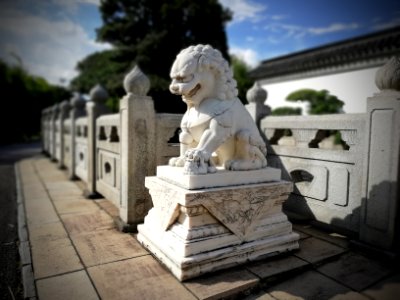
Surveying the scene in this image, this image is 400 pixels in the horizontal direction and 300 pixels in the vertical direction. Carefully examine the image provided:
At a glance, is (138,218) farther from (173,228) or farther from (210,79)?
(210,79)

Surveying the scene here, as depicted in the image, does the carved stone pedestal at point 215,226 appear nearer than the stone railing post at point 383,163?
Yes

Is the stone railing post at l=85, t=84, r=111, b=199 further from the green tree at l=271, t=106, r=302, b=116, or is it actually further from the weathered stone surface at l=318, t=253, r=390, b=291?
the green tree at l=271, t=106, r=302, b=116

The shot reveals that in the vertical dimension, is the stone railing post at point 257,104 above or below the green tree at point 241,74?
below

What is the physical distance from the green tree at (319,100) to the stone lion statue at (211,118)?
1074 centimetres

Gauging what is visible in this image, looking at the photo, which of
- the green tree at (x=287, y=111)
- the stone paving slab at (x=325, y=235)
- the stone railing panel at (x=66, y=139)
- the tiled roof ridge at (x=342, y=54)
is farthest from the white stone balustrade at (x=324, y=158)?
the tiled roof ridge at (x=342, y=54)

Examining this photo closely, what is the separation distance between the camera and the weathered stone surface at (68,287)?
229 centimetres

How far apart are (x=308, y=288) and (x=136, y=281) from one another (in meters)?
1.52

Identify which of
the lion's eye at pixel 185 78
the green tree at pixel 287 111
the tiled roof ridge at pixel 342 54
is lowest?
the lion's eye at pixel 185 78

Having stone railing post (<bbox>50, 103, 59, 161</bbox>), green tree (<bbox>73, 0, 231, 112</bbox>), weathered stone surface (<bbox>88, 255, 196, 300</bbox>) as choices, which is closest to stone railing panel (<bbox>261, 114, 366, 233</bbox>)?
weathered stone surface (<bbox>88, 255, 196, 300</bbox>)

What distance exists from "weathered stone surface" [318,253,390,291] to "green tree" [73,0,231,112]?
35.3 ft

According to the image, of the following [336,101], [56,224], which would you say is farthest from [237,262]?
[336,101]

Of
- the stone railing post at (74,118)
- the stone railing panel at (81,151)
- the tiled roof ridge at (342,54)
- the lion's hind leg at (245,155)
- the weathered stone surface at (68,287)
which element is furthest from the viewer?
the tiled roof ridge at (342,54)

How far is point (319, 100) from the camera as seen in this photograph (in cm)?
1332

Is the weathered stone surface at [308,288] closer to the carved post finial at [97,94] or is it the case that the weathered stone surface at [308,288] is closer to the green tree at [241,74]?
the carved post finial at [97,94]
